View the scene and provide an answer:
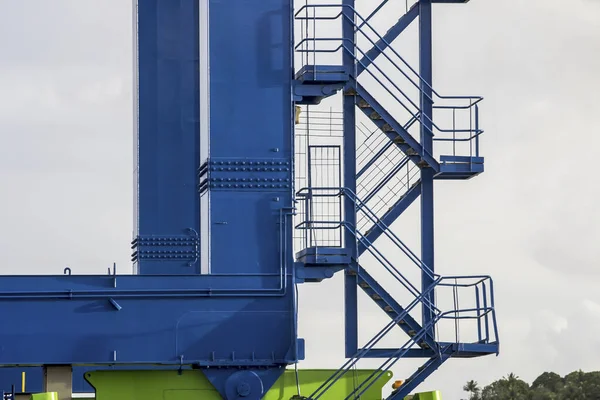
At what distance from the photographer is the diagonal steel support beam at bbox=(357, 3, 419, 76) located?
89.5 ft

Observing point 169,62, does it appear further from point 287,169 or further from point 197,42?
point 287,169

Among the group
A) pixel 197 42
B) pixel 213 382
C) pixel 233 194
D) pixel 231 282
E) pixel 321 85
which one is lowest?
pixel 213 382

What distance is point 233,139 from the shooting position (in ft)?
86.7

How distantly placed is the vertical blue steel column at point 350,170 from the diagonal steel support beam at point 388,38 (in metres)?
0.27

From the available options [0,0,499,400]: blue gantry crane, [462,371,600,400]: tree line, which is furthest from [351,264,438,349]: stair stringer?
[462,371,600,400]: tree line

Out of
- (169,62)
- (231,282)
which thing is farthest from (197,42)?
(231,282)

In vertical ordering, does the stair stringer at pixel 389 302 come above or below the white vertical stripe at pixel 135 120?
below

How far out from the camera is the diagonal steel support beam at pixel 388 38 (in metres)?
27.3

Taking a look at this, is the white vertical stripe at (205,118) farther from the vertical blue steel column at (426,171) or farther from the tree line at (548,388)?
the tree line at (548,388)

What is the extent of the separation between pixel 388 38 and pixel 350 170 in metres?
2.66

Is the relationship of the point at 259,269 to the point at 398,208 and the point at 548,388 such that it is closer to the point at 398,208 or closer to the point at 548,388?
the point at 398,208

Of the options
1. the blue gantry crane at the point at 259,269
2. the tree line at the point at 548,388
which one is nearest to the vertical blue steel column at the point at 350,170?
the blue gantry crane at the point at 259,269

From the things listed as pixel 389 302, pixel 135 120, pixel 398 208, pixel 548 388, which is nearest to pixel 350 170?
pixel 398 208

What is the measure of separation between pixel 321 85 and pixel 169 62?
21.0ft
